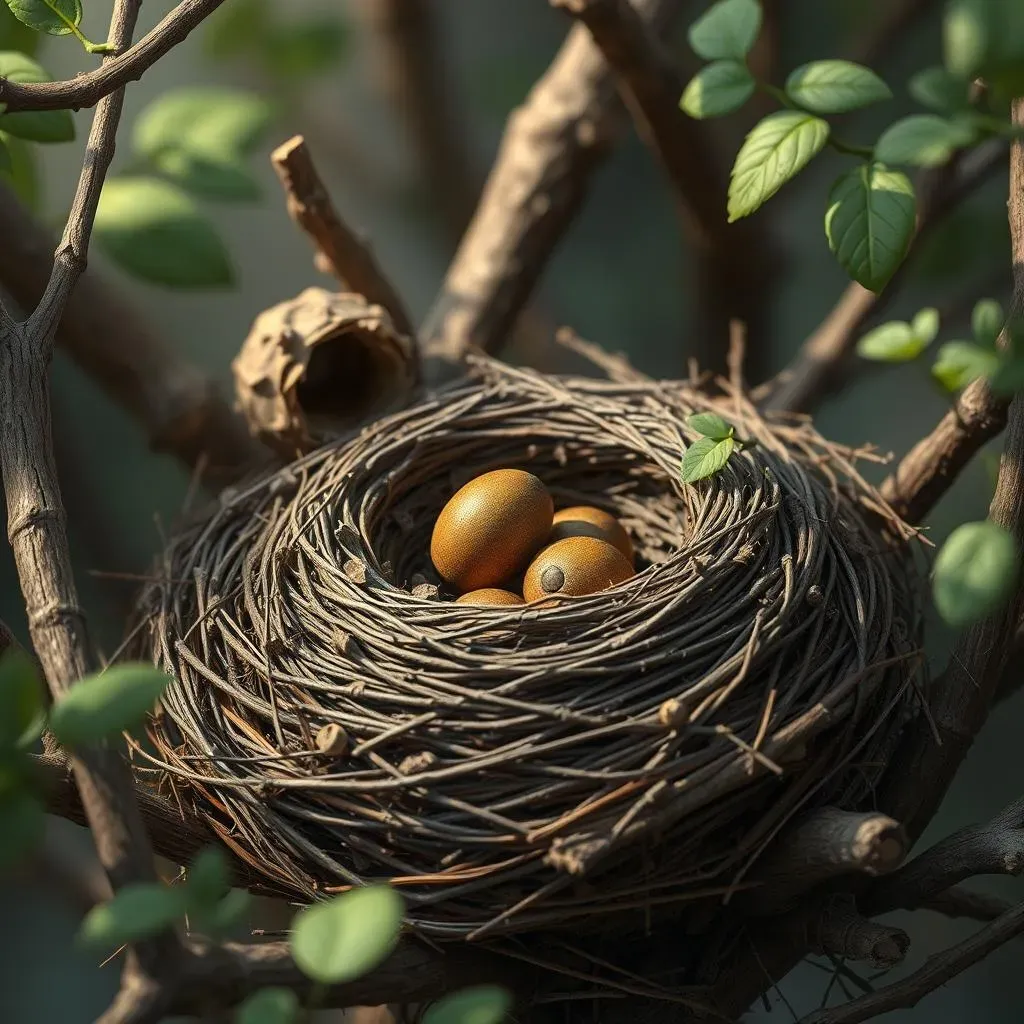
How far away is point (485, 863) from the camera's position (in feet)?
2.45

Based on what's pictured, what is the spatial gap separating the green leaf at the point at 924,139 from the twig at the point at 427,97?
1.09 metres

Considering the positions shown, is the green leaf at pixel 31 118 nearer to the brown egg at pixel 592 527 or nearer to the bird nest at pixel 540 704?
the bird nest at pixel 540 704

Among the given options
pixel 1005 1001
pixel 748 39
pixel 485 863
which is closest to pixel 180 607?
pixel 485 863

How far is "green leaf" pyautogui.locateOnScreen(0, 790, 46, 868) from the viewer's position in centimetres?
54

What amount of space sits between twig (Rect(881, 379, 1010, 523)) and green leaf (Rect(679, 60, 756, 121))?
0.89 ft

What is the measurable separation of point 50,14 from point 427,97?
978mm

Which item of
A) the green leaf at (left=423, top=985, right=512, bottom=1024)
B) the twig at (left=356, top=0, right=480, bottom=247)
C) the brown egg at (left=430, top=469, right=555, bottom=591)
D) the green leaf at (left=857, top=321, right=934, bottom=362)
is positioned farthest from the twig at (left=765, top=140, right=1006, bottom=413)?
the green leaf at (left=423, top=985, right=512, bottom=1024)

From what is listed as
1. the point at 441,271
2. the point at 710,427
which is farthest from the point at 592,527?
the point at 441,271

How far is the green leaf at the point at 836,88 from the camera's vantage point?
0.81m

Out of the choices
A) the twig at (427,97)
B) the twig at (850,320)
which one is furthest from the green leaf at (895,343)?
the twig at (427,97)

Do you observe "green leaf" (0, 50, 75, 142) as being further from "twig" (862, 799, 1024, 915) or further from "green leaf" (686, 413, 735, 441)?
"twig" (862, 799, 1024, 915)

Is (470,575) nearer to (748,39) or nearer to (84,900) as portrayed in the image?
(748,39)

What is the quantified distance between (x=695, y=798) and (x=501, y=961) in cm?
20

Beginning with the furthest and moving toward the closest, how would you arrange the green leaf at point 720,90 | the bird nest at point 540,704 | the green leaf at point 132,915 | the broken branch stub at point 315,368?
the broken branch stub at point 315,368
the green leaf at point 720,90
the bird nest at point 540,704
the green leaf at point 132,915
